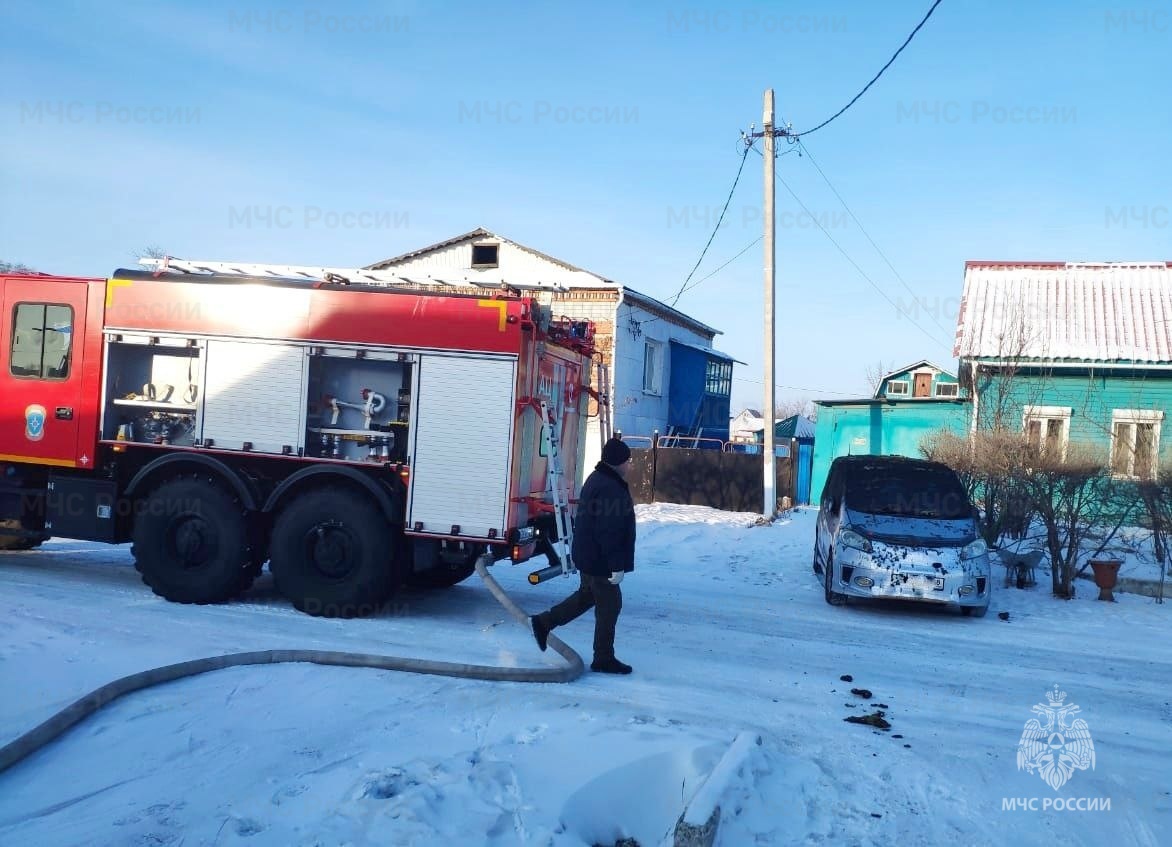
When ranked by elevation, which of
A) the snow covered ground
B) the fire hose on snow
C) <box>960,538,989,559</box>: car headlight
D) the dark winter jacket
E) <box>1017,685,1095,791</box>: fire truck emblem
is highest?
the dark winter jacket

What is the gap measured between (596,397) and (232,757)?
6.27m

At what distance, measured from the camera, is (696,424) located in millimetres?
33250

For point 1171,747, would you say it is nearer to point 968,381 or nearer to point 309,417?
point 309,417

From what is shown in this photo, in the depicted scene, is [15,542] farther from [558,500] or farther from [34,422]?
[558,500]

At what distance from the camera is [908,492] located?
11273 mm

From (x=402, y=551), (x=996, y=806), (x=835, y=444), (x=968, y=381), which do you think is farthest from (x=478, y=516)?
(x=835, y=444)

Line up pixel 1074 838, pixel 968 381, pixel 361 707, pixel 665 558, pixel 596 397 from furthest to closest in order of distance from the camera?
pixel 968 381
pixel 665 558
pixel 596 397
pixel 361 707
pixel 1074 838

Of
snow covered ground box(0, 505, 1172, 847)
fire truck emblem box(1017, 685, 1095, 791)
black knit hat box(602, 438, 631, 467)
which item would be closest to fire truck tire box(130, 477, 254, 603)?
snow covered ground box(0, 505, 1172, 847)

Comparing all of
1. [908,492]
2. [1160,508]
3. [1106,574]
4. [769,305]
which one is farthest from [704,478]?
[1160,508]

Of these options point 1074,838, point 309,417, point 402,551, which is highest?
point 309,417

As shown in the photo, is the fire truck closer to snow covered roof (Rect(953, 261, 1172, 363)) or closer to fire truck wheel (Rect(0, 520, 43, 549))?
fire truck wheel (Rect(0, 520, 43, 549))

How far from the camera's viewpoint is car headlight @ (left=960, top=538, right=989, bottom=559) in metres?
10.1

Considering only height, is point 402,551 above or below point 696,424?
below

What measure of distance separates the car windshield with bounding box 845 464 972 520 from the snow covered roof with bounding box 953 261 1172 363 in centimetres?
1012
